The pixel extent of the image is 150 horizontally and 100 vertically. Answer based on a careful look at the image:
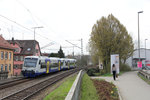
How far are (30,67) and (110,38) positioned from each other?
1360 cm

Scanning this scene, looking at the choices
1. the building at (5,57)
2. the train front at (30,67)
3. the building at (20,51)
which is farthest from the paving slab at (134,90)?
the building at (20,51)

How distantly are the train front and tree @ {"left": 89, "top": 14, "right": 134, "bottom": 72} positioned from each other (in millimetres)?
11656

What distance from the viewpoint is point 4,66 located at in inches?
1442

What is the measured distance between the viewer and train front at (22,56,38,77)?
71.1 ft

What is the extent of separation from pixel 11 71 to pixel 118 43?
77.2 feet

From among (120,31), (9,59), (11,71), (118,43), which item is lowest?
(11,71)

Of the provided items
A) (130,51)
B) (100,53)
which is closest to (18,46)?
(100,53)

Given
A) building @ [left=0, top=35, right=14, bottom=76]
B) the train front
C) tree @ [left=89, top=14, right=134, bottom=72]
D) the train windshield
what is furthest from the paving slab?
building @ [left=0, top=35, right=14, bottom=76]

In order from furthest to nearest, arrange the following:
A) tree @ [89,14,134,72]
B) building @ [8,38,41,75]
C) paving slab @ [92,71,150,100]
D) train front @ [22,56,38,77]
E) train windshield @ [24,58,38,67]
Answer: building @ [8,38,41,75] → tree @ [89,14,134,72] → train windshield @ [24,58,38,67] → train front @ [22,56,38,77] → paving slab @ [92,71,150,100]

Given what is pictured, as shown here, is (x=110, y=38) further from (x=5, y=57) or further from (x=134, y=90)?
(x=5, y=57)

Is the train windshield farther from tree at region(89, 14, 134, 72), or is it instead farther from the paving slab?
tree at region(89, 14, 134, 72)

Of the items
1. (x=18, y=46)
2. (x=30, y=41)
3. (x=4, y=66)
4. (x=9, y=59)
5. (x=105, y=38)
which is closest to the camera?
(x=105, y=38)

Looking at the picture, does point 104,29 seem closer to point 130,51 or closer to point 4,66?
point 130,51

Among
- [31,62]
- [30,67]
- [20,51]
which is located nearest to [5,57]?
[20,51]
